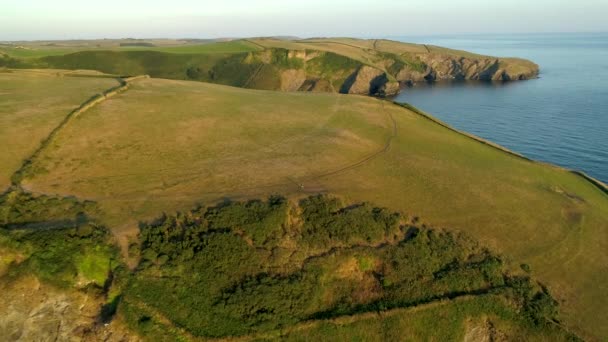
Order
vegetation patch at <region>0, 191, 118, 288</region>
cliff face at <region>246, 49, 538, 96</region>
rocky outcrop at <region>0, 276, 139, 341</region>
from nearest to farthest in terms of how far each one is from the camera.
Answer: rocky outcrop at <region>0, 276, 139, 341</region> < vegetation patch at <region>0, 191, 118, 288</region> < cliff face at <region>246, 49, 538, 96</region>

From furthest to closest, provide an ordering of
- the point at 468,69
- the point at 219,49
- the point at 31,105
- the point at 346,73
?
the point at 468,69
the point at 219,49
the point at 346,73
the point at 31,105

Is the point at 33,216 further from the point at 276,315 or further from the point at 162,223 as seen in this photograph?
the point at 276,315

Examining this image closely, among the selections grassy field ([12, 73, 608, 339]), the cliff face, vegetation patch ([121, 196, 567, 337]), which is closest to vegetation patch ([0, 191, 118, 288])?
grassy field ([12, 73, 608, 339])

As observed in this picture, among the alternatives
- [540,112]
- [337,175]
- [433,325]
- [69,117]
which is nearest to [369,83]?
[540,112]

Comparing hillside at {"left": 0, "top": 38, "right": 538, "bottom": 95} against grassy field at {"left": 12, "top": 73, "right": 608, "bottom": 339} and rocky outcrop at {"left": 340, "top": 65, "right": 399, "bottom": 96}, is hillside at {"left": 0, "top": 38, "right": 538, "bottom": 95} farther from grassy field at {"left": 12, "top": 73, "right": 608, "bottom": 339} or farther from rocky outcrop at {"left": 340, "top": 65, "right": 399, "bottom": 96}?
grassy field at {"left": 12, "top": 73, "right": 608, "bottom": 339}

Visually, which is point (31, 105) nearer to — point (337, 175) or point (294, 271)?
point (337, 175)
